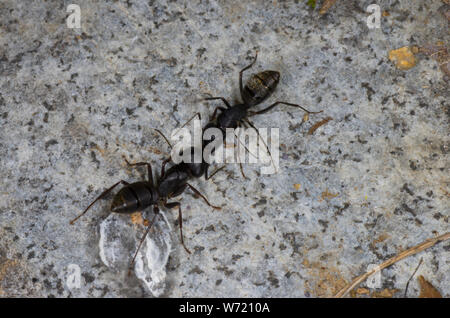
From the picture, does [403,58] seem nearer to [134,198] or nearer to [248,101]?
[248,101]

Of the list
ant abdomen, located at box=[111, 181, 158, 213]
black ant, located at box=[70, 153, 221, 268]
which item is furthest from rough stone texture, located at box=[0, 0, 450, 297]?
ant abdomen, located at box=[111, 181, 158, 213]

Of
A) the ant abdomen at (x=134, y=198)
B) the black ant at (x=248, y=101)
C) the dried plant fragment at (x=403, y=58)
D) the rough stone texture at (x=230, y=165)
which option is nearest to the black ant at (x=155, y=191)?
the ant abdomen at (x=134, y=198)

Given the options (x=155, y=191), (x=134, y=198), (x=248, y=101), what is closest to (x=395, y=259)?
(x=248, y=101)

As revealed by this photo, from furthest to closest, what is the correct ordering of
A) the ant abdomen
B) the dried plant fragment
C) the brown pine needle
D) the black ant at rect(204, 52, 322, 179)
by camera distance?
the dried plant fragment
the black ant at rect(204, 52, 322, 179)
the brown pine needle
the ant abdomen

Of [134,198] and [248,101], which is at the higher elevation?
[248,101]

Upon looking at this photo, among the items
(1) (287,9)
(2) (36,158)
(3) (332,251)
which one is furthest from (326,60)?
(2) (36,158)

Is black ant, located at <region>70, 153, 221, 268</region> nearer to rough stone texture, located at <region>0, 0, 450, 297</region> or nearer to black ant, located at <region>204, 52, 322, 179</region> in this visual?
rough stone texture, located at <region>0, 0, 450, 297</region>

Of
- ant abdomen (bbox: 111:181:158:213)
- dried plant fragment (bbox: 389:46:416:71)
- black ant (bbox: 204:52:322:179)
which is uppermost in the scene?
dried plant fragment (bbox: 389:46:416:71)

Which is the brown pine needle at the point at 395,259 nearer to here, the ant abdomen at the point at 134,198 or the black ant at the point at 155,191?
the black ant at the point at 155,191
